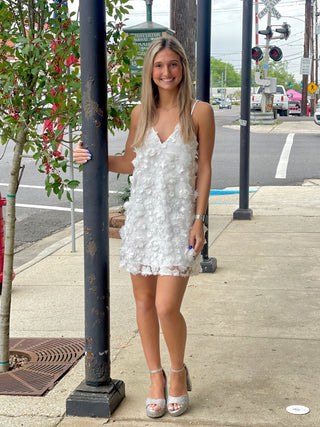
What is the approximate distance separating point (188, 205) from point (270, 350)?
149 centimetres

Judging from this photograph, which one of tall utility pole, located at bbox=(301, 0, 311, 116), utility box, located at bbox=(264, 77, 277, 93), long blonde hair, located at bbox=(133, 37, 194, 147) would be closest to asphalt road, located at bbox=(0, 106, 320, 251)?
long blonde hair, located at bbox=(133, 37, 194, 147)

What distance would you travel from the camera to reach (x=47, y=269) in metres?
7.20

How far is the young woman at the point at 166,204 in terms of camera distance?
11.5 feet

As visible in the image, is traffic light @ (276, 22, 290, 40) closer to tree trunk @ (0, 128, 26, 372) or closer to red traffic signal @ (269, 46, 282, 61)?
red traffic signal @ (269, 46, 282, 61)

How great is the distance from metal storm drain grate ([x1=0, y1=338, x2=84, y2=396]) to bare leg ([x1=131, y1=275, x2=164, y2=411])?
2.51ft

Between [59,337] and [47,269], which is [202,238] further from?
[47,269]

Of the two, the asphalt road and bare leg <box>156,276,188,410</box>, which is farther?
the asphalt road

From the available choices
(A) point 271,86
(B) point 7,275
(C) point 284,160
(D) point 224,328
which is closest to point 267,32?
(A) point 271,86

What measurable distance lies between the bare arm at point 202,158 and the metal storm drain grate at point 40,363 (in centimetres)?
138

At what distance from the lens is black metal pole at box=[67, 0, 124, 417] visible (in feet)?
11.5

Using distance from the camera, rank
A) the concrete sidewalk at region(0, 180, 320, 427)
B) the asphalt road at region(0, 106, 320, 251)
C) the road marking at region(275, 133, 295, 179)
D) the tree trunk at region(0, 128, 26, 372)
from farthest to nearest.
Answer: the road marking at region(275, 133, 295, 179)
the asphalt road at region(0, 106, 320, 251)
the tree trunk at region(0, 128, 26, 372)
the concrete sidewalk at region(0, 180, 320, 427)

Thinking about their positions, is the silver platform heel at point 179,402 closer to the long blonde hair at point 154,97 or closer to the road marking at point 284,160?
the long blonde hair at point 154,97

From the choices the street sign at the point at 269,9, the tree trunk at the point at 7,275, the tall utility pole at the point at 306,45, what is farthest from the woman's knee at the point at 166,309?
the tall utility pole at the point at 306,45

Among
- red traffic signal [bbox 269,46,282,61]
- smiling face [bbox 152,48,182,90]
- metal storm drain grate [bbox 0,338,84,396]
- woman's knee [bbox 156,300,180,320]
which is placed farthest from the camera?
red traffic signal [bbox 269,46,282,61]
